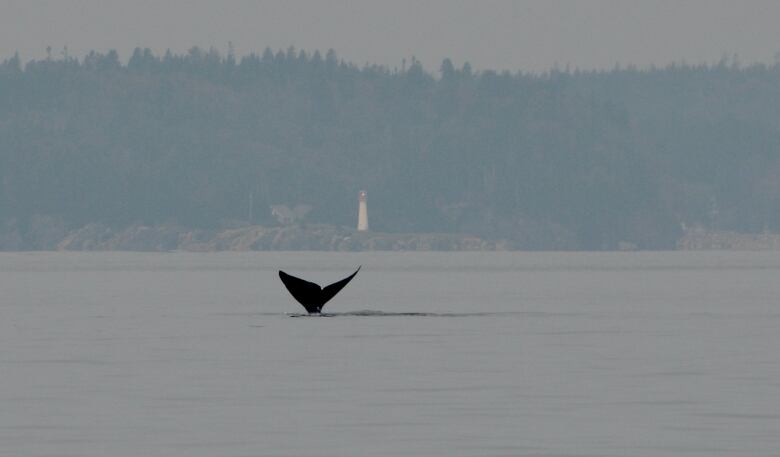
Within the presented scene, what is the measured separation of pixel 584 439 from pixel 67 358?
2139 centimetres

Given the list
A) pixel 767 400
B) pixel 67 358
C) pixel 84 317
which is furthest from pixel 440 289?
pixel 767 400

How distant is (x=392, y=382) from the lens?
40.9m

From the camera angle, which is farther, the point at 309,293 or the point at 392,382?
the point at 309,293

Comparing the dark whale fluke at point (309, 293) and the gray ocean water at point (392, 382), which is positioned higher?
the dark whale fluke at point (309, 293)

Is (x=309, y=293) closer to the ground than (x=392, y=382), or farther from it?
farther from it

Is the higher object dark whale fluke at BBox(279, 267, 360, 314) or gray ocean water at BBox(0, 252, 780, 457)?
dark whale fluke at BBox(279, 267, 360, 314)

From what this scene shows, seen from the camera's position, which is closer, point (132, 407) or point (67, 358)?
point (132, 407)

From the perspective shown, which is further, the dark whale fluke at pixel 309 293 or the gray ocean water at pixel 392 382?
the dark whale fluke at pixel 309 293

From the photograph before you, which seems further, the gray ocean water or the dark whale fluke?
the dark whale fluke

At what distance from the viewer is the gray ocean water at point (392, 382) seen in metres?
30.2

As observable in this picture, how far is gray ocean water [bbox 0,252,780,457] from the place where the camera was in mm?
30156

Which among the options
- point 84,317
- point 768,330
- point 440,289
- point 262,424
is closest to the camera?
point 262,424

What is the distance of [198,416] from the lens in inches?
1330

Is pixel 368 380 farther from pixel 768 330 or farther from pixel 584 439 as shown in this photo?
pixel 768 330
